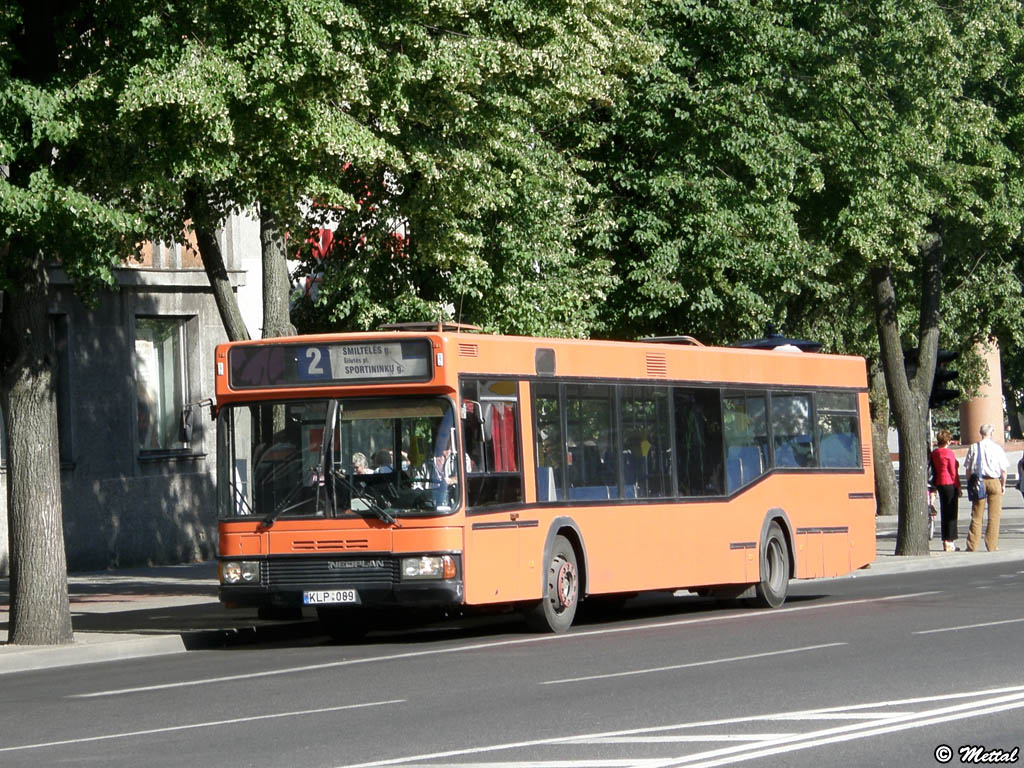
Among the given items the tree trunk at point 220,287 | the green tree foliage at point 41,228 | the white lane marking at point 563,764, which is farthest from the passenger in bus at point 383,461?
the white lane marking at point 563,764

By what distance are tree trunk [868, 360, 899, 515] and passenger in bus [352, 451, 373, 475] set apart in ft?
87.0

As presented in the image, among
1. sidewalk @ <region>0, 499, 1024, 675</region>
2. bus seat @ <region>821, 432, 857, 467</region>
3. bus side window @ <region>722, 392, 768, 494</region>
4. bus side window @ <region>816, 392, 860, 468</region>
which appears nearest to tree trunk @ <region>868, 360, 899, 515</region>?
sidewalk @ <region>0, 499, 1024, 675</region>

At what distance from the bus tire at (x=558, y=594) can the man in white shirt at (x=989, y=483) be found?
1305 cm

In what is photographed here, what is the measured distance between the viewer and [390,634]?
1862 cm

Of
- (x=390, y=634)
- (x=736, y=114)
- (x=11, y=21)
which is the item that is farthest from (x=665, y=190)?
(x=11, y=21)

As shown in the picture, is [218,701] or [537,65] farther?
→ [537,65]

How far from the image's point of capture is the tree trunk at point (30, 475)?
17.0 m

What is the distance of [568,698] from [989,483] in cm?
1876

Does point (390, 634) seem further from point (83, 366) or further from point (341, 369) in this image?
point (83, 366)

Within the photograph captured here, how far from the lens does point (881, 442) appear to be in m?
42.1

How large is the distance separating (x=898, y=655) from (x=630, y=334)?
13594 millimetres

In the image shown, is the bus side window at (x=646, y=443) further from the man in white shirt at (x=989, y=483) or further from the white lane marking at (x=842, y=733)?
the man in white shirt at (x=989, y=483)

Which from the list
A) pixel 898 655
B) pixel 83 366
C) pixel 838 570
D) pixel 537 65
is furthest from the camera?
pixel 83 366

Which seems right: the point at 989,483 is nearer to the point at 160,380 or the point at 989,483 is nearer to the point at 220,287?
the point at 220,287
